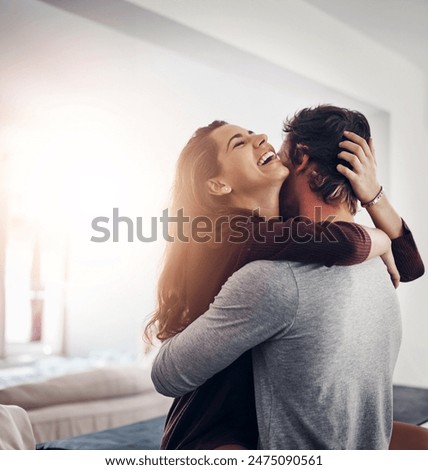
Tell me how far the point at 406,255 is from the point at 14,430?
133 cm

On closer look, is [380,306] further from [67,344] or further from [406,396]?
[67,344]

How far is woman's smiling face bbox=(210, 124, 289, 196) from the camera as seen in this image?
5.74 ft

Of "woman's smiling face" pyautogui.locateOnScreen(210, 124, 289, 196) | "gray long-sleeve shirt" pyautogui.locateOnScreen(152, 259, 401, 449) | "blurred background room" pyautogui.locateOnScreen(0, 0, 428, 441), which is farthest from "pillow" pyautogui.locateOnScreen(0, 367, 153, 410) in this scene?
"woman's smiling face" pyautogui.locateOnScreen(210, 124, 289, 196)

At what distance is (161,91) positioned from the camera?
7.79ft

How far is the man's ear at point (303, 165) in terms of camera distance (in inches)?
67.8

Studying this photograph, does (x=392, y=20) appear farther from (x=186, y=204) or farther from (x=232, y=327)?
(x=232, y=327)

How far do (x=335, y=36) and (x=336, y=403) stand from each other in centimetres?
141

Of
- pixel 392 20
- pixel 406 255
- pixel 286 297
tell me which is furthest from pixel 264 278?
pixel 392 20

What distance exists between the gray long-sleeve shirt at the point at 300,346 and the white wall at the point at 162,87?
27.7 inches

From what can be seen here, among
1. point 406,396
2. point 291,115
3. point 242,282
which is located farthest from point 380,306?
point 406,396

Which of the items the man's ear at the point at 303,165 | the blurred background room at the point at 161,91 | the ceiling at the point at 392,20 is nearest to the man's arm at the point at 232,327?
the man's ear at the point at 303,165

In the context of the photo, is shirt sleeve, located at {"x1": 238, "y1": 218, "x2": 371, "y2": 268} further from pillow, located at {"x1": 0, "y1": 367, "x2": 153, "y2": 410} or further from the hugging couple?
pillow, located at {"x1": 0, "y1": 367, "x2": 153, "y2": 410}

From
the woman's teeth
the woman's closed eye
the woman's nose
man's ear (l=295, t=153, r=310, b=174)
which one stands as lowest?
man's ear (l=295, t=153, r=310, b=174)

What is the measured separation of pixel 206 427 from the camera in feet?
5.12
